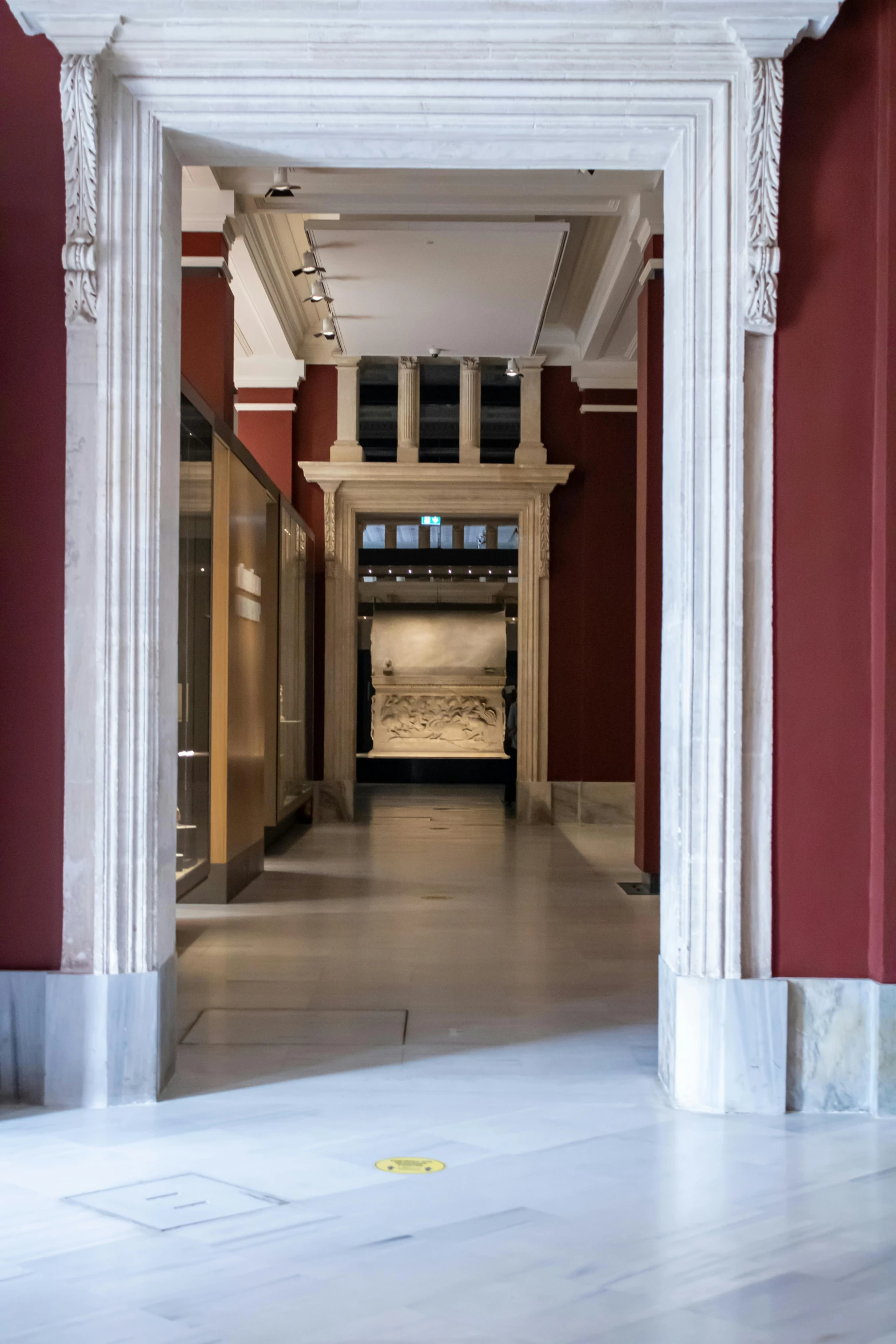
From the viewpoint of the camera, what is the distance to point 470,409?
633 inches

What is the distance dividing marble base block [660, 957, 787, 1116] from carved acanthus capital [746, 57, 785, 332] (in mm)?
2453

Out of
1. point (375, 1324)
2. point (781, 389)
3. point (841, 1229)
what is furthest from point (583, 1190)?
point (781, 389)

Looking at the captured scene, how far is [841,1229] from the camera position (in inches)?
136

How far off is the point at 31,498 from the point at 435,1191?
110 inches

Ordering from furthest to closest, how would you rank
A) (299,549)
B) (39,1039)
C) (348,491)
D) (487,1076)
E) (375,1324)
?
(348,491)
(299,549)
(487,1076)
(39,1039)
(375,1324)

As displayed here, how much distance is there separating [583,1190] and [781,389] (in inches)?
113

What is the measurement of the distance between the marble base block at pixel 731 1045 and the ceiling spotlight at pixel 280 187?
7225mm

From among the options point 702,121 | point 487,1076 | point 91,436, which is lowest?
point 487,1076

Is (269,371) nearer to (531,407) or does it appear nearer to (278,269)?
(278,269)

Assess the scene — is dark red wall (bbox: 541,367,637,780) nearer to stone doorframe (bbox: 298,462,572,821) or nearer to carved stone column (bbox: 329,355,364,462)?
stone doorframe (bbox: 298,462,572,821)

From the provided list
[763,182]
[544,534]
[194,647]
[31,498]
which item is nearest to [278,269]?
[544,534]

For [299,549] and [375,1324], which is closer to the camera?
[375,1324]

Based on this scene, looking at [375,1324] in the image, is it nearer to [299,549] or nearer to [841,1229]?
[841,1229]

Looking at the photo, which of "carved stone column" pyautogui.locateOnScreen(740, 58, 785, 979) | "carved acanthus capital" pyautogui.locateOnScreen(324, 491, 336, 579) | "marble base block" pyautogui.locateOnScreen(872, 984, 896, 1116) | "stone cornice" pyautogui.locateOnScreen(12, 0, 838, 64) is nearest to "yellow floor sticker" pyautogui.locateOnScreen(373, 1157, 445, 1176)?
"carved stone column" pyautogui.locateOnScreen(740, 58, 785, 979)
